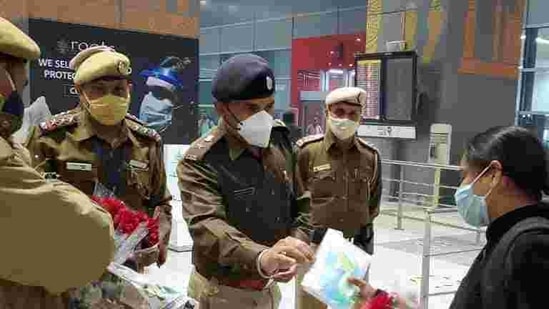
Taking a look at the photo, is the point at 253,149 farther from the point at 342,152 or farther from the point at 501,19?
the point at 501,19

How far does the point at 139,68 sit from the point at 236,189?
8.58 ft

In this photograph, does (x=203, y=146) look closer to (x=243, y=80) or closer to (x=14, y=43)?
(x=243, y=80)

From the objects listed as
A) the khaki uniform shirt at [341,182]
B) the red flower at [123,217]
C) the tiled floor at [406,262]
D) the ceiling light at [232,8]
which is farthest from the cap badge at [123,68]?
the ceiling light at [232,8]

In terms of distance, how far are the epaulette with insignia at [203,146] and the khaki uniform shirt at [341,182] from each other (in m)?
1.32

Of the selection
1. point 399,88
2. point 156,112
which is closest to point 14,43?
point 156,112

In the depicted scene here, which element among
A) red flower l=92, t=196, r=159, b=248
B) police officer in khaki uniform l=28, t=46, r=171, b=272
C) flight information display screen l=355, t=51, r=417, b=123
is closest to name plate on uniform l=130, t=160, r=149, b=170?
police officer in khaki uniform l=28, t=46, r=171, b=272

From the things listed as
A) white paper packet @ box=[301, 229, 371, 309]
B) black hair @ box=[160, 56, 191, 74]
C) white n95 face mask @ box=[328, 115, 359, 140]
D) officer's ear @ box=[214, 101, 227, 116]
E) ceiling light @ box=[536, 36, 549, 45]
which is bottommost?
white paper packet @ box=[301, 229, 371, 309]

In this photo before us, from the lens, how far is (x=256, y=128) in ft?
5.94

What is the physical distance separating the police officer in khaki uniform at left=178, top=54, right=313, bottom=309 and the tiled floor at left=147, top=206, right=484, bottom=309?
197 cm

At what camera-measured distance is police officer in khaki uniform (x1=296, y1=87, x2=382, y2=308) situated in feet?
10.5

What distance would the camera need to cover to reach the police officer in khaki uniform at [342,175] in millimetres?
3191

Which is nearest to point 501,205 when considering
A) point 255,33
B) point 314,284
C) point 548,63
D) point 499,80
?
point 314,284

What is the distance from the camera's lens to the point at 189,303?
A: 1.30m

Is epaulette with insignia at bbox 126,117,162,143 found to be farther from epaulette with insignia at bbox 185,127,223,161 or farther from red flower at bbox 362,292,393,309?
red flower at bbox 362,292,393,309
